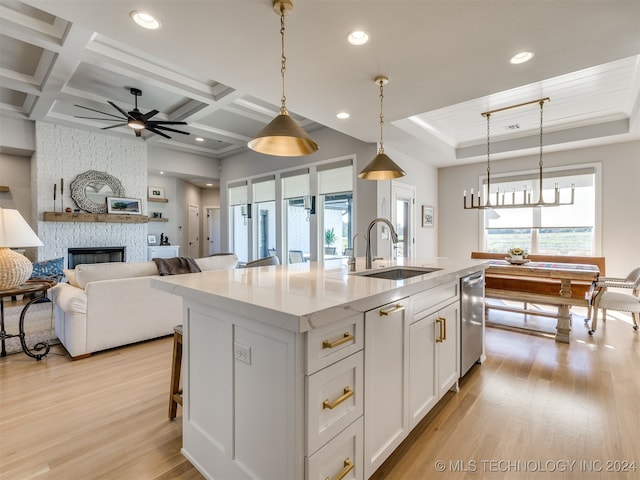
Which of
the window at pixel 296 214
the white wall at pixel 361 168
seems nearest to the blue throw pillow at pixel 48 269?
the window at pixel 296 214

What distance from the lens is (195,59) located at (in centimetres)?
252

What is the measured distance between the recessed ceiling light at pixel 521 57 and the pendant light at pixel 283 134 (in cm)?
183

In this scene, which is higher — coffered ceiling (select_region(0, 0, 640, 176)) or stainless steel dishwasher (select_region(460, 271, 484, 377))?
coffered ceiling (select_region(0, 0, 640, 176))

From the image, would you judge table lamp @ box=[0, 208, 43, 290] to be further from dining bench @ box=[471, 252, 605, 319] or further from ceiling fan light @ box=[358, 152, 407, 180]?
dining bench @ box=[471, 252, 605, 319]

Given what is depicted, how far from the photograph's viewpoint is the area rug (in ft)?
10.7

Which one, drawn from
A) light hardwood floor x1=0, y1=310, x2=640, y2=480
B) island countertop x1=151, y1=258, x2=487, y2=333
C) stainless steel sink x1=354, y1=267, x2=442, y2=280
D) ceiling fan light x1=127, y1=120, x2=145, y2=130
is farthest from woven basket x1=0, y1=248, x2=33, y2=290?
stainless steel sink x1=354, y1=267, x2=442, y2=280

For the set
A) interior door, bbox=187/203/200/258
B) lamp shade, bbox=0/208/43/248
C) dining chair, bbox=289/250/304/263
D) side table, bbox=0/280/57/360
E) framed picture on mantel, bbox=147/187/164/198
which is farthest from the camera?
interior door, bbox=187/203/200/258

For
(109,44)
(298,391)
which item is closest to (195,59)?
(109,44)

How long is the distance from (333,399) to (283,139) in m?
1.69

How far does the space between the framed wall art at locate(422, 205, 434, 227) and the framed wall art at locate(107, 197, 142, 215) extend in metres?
6.18

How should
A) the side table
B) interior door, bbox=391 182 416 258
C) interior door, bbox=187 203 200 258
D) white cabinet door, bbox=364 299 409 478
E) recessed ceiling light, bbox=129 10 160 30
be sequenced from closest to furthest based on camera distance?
1. white cabinet door, bbox=364 299 409 478
2. recessed ceiling light, bbox=129 10 160 30
3. the side table
4. interior door, bbox=391 182 416 258
5. interior door, bbox=187 203 200 258

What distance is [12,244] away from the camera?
8.53ft

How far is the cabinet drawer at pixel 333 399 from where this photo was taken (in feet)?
3.63

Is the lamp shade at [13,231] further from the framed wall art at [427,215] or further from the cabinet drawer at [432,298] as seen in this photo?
the framed wall art at [427,215]
